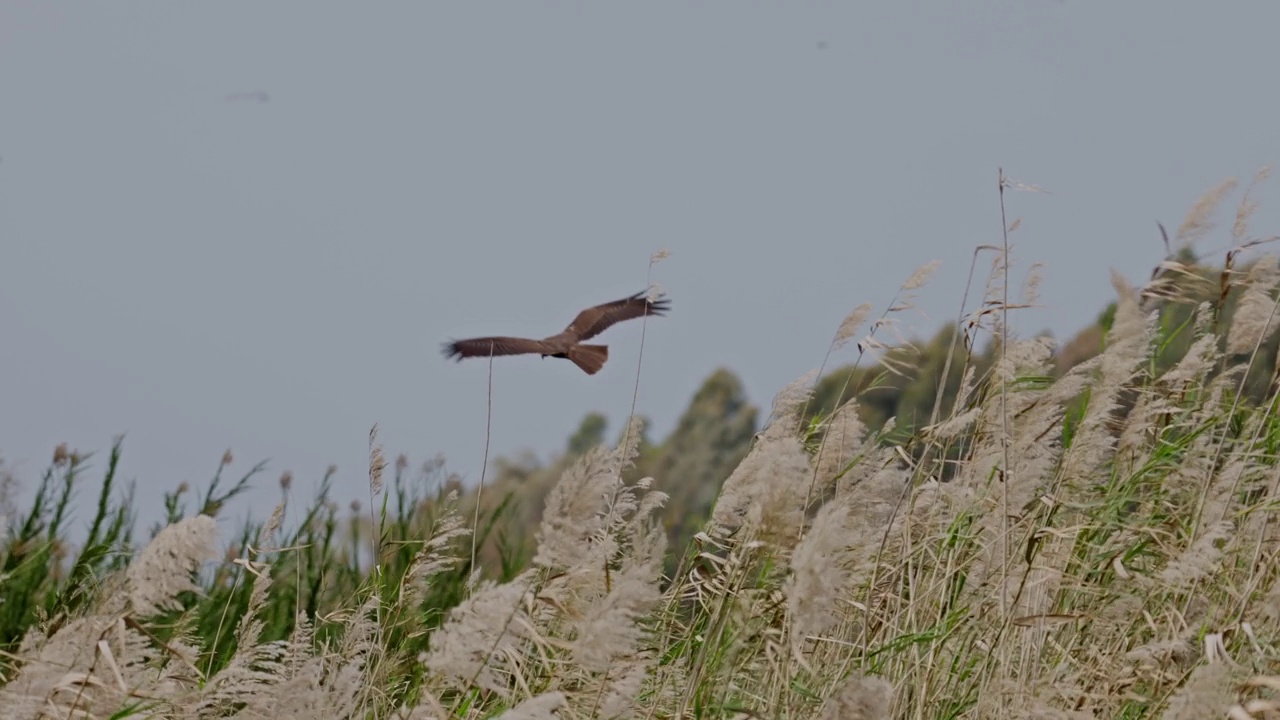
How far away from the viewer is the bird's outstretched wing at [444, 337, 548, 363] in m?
3.15

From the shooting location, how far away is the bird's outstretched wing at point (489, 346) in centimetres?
315

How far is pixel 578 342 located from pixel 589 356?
0.27ft

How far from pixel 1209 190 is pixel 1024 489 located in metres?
1.06

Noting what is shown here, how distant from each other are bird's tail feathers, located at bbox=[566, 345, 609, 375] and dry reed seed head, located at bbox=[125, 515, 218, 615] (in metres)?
1.40

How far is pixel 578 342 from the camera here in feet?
11.2

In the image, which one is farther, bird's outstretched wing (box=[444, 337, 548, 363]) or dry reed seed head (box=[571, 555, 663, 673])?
bird's outstretched wing (box=[444, 337, 548, 363])

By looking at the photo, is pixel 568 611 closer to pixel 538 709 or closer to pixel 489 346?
pixel 538 709

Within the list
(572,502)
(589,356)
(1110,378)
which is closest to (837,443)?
(1110,378)

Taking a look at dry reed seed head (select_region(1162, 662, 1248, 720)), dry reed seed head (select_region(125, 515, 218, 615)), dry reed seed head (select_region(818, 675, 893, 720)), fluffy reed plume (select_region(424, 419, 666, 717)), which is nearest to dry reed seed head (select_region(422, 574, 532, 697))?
fluffy reed plume (select_region(424, 419, 666, 717))

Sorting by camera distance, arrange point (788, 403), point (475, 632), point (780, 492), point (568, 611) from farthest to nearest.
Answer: point (788, 403) → point (568, 611) → point (780, 492) → point (475, 632)

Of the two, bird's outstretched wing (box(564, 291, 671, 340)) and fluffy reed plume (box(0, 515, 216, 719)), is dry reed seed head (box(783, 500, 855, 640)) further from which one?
bird's outstretched wing (box(564, 291, 671, 340))

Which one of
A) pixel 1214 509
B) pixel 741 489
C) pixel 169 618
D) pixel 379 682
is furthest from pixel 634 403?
pixel 169 618

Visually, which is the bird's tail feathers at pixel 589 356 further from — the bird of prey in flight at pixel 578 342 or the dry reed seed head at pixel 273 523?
the dry reed seed head at pixel 273 523

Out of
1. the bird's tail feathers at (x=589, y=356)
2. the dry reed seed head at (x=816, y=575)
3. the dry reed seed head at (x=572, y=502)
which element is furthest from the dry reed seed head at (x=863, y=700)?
the bird's tail feathers at (x=589, y=356)
